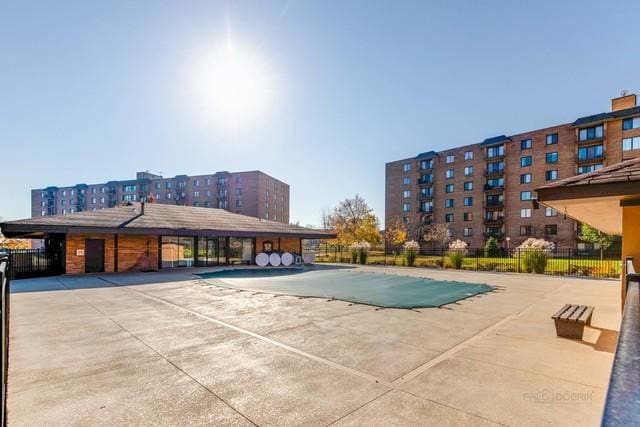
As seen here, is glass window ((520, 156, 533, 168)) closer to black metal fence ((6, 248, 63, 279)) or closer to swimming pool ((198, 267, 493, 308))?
swimming pool ((198, 267, 493, 308))

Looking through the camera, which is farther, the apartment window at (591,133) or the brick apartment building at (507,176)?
the apartment window at (591,133)

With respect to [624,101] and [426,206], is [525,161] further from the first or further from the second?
[426,206]

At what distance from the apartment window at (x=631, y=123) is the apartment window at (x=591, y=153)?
9.67 feet

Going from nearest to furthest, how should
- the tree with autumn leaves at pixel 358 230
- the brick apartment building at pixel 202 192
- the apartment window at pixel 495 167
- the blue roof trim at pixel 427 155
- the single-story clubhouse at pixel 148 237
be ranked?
the single-story clubhouse at pixel 148 237 → the tree with autumn leaves at pixel 358 230 → the apartment window at pixel 495 167 → the blue roof trim at pixel 427 155 → the brick apartment building at pixel 202 192

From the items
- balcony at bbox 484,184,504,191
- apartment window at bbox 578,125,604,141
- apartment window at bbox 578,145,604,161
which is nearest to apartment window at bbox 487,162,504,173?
balcony at bbox 484,184,504,191

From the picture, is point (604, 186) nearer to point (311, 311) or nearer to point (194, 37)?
point (311, 311)

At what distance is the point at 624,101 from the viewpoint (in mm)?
37156

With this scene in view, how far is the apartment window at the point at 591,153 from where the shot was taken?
129ft

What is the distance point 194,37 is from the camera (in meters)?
12.2

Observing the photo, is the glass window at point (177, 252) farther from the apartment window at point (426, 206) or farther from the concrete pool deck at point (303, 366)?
the apartment window at point (426, 206)

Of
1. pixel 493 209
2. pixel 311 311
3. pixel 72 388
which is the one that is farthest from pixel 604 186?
pixel 493 209

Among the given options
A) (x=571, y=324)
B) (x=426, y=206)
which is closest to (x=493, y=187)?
(x=426, y=206)

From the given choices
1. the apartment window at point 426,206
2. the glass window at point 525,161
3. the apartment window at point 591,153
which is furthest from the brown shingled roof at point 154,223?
the apartment window at point 591,153

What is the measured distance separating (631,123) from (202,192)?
7206 centimetres
